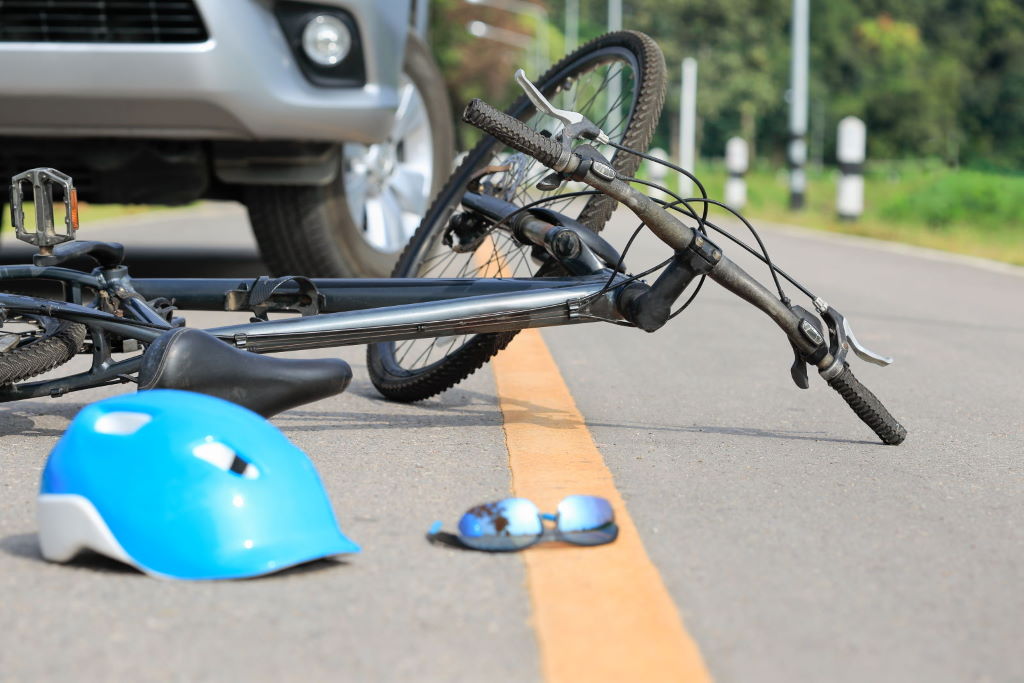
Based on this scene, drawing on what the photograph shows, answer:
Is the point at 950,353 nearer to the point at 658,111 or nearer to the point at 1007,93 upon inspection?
the point at 658,111

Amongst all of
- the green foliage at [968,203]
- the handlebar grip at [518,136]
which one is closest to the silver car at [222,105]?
the handlebar grip at [518,136]

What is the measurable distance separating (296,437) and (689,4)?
83059 mm

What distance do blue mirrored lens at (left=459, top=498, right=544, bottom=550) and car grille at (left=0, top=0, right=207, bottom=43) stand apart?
316cm

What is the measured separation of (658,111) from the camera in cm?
405

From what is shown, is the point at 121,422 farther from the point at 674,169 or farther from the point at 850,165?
the point at 850,165

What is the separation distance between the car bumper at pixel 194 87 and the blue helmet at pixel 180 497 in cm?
296

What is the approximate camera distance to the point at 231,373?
9.96 ft

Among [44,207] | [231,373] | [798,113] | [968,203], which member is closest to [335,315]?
[231,373]

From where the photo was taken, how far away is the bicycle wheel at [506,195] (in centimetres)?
399

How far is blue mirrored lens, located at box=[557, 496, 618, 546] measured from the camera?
2588 millimetres

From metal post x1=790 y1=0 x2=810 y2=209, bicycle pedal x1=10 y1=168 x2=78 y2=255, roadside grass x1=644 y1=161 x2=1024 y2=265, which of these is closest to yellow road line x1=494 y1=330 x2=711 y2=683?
bicycle pedal x1=10 y1=168 x2=78 y2=255

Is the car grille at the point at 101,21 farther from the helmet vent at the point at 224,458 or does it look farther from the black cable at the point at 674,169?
the helmet vent at the point at 224,458

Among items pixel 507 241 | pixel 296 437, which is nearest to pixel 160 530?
pixel 296 437

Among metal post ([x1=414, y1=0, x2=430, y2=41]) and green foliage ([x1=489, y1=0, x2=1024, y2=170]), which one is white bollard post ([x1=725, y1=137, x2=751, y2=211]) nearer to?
metal post ([x1=414, y1=0, x2=430, y2=41])
